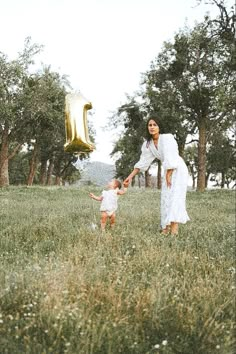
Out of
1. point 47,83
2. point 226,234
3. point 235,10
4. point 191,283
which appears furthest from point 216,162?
point 191,283

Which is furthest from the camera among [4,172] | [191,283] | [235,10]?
[4,172]

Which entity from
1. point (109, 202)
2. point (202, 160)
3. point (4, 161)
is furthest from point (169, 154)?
point (4, 161)

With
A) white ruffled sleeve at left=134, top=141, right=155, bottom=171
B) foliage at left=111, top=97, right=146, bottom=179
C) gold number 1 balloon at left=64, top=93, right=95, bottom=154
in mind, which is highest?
foliage at left=111, top=97, right=146, bottom=179

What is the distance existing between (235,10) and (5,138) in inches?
884

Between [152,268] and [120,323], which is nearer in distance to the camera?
[120,323]

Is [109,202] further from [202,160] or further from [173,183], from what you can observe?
[202,160]

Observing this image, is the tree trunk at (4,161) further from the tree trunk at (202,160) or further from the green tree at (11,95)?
the tree trunk at (202,160)

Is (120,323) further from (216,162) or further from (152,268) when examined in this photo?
(216,162)

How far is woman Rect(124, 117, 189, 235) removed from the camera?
359 inches

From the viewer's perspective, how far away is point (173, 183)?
30.7 feet

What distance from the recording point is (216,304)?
183 inches

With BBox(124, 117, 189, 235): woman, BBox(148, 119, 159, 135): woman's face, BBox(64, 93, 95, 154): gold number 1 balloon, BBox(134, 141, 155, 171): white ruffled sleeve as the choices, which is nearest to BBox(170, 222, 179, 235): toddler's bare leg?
BBox(124, 117, 189, 235): woman

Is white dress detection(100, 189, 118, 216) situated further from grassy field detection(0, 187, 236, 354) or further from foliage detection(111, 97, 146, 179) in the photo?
foliage detection(111, 97, 146, 179)

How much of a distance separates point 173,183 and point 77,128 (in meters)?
2.31
